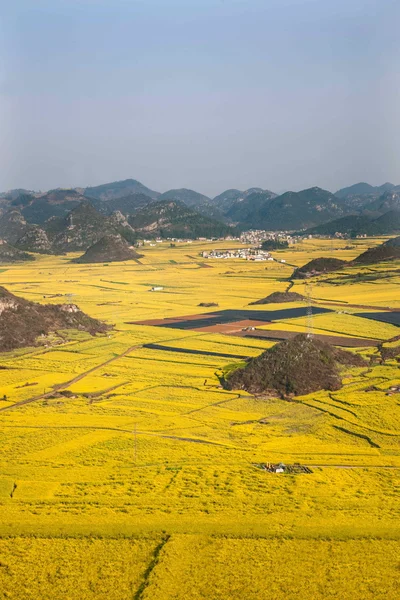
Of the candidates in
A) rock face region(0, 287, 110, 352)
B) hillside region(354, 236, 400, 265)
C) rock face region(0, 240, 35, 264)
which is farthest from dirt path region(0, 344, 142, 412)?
rock face region(0, 240, 35, 264)

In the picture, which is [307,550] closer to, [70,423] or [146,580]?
[146,580]

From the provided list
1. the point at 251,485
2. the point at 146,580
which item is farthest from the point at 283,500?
the point at 146,580

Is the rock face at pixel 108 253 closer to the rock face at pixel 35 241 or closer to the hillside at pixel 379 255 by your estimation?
the rock face at pixel 35 241

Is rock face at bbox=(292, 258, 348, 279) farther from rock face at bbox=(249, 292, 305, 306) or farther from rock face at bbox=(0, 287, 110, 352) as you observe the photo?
rock face at bbox=(0, 287, 110, 352)

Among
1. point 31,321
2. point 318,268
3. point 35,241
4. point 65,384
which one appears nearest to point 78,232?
point 35,241

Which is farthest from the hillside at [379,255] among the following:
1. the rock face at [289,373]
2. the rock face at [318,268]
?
the rock face at [289,373]

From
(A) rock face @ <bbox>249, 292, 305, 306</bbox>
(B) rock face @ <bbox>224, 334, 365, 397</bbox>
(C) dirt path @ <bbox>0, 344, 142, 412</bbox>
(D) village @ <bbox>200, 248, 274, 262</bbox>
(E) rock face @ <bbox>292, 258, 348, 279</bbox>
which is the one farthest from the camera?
(D) village @ <bbox>200, 248, 274, 262</bbox>

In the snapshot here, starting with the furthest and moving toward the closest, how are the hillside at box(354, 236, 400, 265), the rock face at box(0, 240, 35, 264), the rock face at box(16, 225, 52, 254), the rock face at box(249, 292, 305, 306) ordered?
the rock face at box(16, 225, 52, 254)
the rock face at box(0, 240, 35, 264)
the hillside at box(354, 236, 400, 265)
the rock face at box(249, 292, 305, 306)

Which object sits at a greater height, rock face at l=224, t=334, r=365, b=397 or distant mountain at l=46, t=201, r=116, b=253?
distant mountain at l=46, t=201, r=116, b=253
